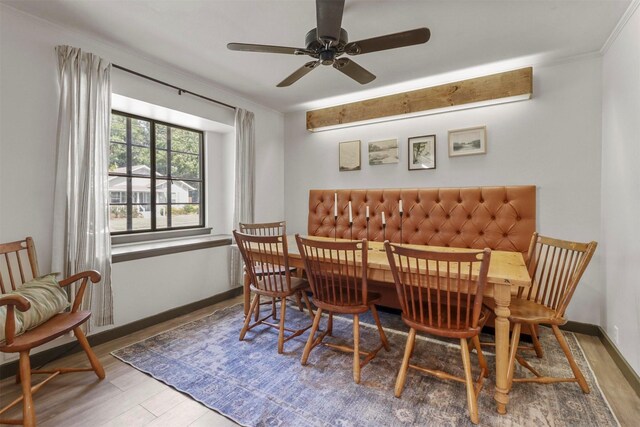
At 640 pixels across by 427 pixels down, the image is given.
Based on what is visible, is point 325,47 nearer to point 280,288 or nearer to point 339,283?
point 339,283

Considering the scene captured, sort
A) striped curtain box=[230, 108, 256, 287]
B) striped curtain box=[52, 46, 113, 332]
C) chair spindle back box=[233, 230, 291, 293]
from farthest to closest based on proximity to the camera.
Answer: striped curtain box=[230, 108, 256, 287], chair spindle back box=[233, 230, 291, 293], striped curtain box=[52, 46, 113, 332]

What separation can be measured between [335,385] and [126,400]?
3.99 ft

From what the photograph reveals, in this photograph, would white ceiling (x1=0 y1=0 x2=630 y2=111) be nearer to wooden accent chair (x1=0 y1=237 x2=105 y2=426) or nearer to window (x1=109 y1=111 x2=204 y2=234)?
window (x1=109 y1=111 x2=204 y2=234)

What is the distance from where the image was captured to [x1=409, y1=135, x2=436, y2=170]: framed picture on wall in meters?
3.05

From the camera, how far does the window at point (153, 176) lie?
111 inches

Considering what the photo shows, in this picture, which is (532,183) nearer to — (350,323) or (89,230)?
(350,323)

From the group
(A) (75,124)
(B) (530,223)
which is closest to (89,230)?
(A) (75,124)

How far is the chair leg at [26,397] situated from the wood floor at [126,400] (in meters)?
0.10

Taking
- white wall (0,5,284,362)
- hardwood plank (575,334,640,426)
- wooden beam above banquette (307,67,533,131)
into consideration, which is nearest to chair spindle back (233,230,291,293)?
white wall (0,5,284,362)

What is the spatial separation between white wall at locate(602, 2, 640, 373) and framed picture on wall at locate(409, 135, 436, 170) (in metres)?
1.30

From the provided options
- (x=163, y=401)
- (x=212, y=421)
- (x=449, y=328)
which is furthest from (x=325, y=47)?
(x=163, y=401)

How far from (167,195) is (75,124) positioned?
1.21 meters

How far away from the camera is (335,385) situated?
6.03 ft

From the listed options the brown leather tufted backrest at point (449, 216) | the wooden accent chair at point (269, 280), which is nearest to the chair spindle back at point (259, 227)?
the wooden accent chair at point (269, 280)
